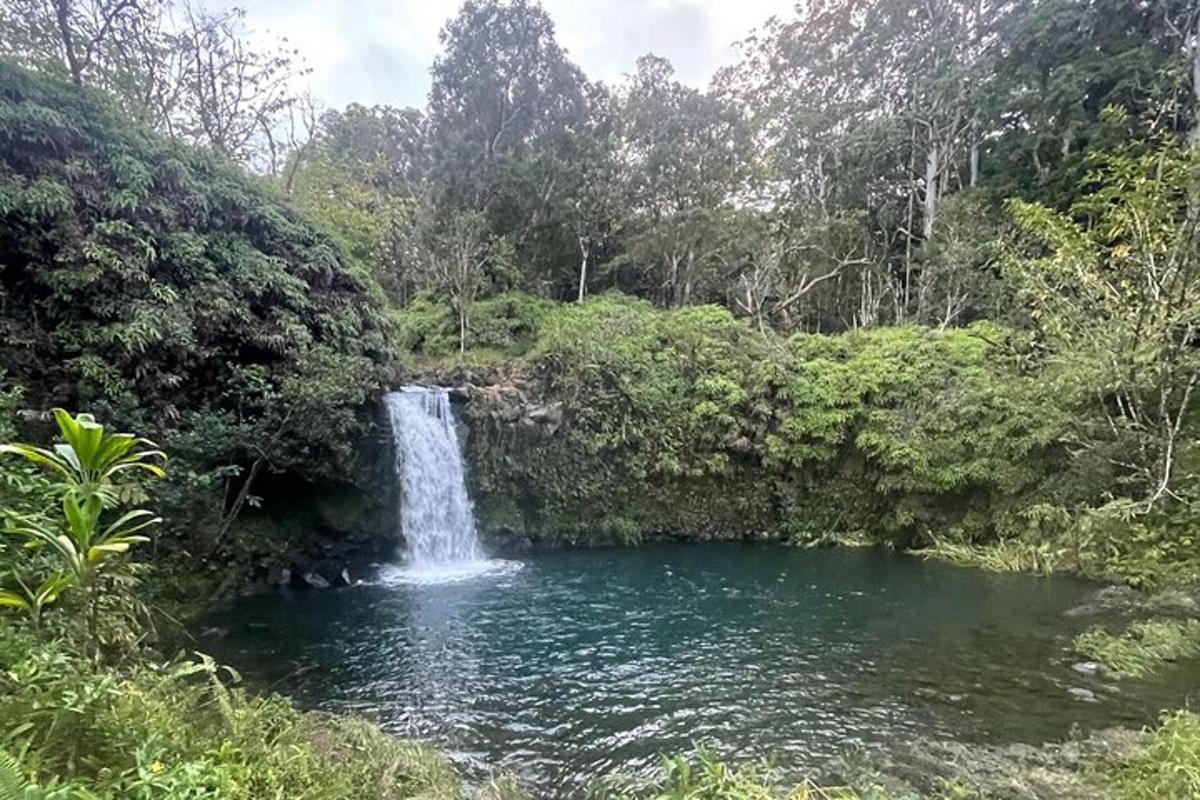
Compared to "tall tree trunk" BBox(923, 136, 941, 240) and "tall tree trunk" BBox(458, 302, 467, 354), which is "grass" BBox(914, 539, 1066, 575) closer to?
"tall tree trunk" BBox(923, 136, 941, 240)

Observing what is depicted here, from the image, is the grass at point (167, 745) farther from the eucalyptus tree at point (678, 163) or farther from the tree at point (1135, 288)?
the eucalyptus tree at point (678, 163)

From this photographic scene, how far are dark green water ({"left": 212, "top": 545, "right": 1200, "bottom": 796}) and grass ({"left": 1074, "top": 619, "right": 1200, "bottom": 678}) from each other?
294 millimetres

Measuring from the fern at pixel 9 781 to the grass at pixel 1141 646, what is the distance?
8.97 metres

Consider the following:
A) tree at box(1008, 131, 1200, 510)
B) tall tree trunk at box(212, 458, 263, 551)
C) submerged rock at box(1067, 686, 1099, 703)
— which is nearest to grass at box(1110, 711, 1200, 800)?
submerged rock at box(1067, 686, 1099, 703)

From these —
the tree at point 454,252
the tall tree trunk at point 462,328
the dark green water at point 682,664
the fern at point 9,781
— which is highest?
the tree at point 454,252

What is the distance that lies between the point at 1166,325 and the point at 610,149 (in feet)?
67.2

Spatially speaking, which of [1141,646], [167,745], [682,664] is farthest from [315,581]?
[1141,646]

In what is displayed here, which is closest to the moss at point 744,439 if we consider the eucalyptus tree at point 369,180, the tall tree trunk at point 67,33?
the eucalyptus tree at point 369,180

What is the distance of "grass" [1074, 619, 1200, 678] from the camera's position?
6.89 meters

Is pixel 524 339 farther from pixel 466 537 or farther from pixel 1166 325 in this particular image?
pixel 1166 325

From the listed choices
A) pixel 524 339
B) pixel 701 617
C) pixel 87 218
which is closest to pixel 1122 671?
pixel 701 617

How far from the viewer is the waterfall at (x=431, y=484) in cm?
1355

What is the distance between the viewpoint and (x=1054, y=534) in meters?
12.6

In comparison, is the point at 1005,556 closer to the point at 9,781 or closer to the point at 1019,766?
the point at 1019,766
